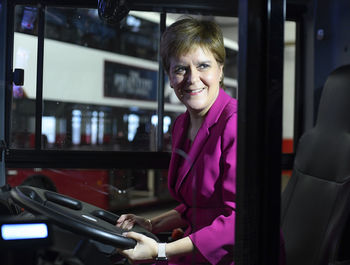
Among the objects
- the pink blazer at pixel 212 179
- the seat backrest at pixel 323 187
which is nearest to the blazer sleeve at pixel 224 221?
the pink blazer at pixel 212 179

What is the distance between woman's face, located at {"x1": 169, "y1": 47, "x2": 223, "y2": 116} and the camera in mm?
1217

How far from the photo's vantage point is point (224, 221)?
1100 mm

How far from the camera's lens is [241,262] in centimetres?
85

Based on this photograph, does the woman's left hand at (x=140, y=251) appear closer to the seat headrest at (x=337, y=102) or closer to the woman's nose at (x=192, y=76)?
the woman's nose at (x=192, y=76)

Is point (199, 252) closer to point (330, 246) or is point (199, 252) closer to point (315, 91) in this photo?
point (330, 246)

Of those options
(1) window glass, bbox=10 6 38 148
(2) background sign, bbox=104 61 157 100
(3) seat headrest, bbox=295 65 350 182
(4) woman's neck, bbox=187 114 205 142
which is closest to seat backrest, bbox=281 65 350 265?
(3) seat headrest, bbox=295 65 350 182

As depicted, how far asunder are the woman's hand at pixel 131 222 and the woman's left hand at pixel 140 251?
0.67ft

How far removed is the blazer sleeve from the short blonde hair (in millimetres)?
254

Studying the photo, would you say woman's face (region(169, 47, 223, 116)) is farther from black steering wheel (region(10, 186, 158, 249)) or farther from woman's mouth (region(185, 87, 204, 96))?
black steering wheel (region(10, 186, 158, 249))

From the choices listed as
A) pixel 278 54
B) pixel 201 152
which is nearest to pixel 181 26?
pixel 201 152

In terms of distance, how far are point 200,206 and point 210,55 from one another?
0.45 m

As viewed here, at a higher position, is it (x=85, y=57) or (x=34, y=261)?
(x=85, y=57)

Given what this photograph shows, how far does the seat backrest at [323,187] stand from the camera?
1.32 m

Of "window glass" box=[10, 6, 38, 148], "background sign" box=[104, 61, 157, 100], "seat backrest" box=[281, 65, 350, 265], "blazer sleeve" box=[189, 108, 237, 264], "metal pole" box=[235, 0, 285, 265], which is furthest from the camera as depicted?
"background sign" box=[104, 61, 157, 100]
